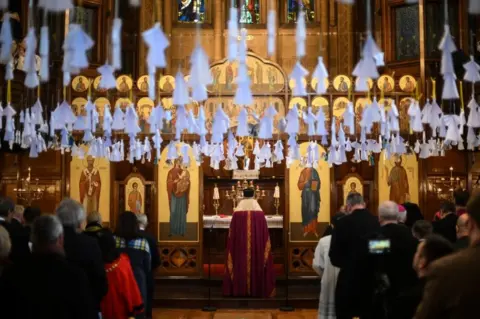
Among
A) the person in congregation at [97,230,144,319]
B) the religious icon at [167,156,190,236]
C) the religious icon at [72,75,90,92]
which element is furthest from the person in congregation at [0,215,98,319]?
the religious icon at [72,75,90,92]

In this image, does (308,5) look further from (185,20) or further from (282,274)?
(282,274)

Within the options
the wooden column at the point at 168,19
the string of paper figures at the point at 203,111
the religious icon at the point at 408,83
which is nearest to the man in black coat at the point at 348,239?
the string of paper figures at the point at 203,111

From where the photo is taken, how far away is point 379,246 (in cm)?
563

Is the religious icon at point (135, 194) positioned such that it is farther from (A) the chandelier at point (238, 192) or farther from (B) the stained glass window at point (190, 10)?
(B) the stained glass window at point (190, 10)

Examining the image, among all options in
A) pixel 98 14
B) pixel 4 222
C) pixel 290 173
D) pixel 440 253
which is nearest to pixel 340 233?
pixel 440 253

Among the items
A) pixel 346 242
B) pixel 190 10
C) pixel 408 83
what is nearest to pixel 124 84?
pixel 408 83

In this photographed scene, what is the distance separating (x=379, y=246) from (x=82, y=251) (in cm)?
226

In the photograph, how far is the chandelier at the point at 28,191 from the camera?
15.6m

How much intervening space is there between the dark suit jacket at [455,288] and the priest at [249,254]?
1092 centimetres

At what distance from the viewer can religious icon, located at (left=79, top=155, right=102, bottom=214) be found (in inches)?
580

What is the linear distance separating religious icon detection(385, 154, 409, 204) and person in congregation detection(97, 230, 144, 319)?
9.23 meters

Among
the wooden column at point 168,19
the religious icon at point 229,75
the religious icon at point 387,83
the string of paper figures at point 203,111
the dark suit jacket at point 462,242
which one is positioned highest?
the wooden column at point 168,19

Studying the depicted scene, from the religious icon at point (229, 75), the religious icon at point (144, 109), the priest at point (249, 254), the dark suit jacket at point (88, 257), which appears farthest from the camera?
the religious icon at point (229, 75)

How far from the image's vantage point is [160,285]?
14727 millimetres
